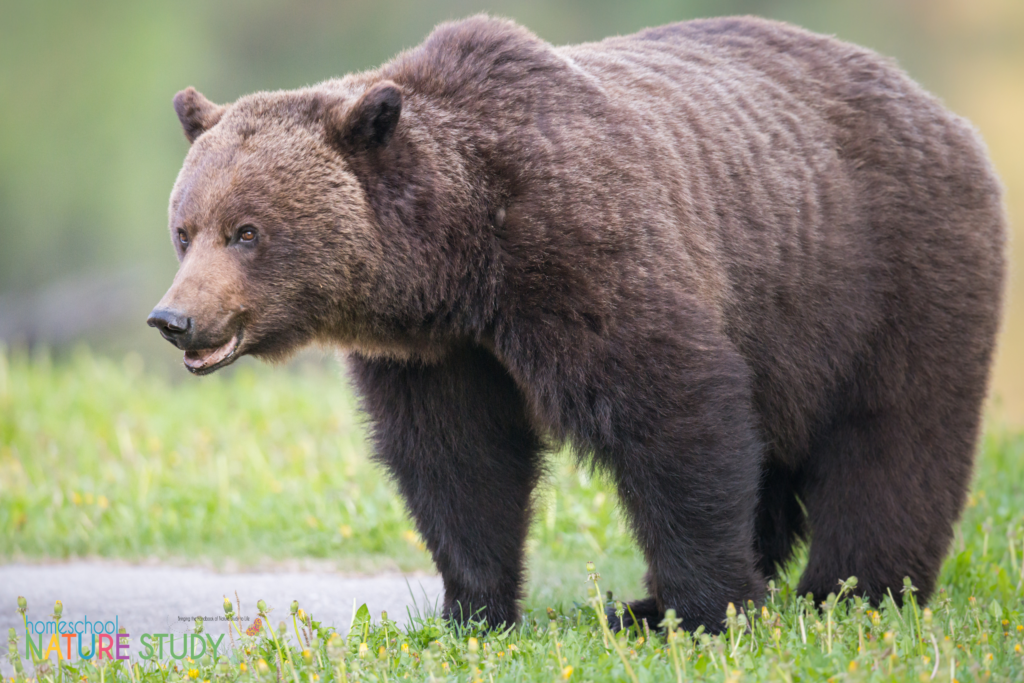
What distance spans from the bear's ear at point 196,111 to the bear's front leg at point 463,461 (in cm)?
108

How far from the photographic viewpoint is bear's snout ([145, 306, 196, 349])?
3369 mm

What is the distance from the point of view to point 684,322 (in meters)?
3.63

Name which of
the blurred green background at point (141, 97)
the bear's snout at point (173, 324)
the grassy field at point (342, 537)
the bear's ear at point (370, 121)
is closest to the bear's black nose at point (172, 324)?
the bear's snout at point (173, 324)

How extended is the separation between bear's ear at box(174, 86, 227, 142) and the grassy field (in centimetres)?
122

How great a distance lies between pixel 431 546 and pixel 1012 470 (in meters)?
4.01

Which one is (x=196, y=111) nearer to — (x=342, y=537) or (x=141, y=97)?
(x=342, y=537)

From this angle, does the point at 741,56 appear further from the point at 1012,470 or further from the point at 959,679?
the point at 1012,470

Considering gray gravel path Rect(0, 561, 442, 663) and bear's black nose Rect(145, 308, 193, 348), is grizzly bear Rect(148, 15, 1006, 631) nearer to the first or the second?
bear's black nose Rect(145, 308, 193, 348)

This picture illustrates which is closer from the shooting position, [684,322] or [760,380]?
[684,322]

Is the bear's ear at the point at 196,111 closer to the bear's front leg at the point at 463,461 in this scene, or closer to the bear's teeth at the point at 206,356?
the bear's teeth at the point at 206,356

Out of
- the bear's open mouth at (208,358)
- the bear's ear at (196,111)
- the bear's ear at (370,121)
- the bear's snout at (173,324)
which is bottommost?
the bear's open mouth at (208,358)

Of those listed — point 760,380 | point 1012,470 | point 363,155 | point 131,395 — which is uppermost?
point 363,155

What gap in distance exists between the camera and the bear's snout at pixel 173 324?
3369mm

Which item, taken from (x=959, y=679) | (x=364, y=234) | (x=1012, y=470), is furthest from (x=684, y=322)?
(x=1012, y=470)
